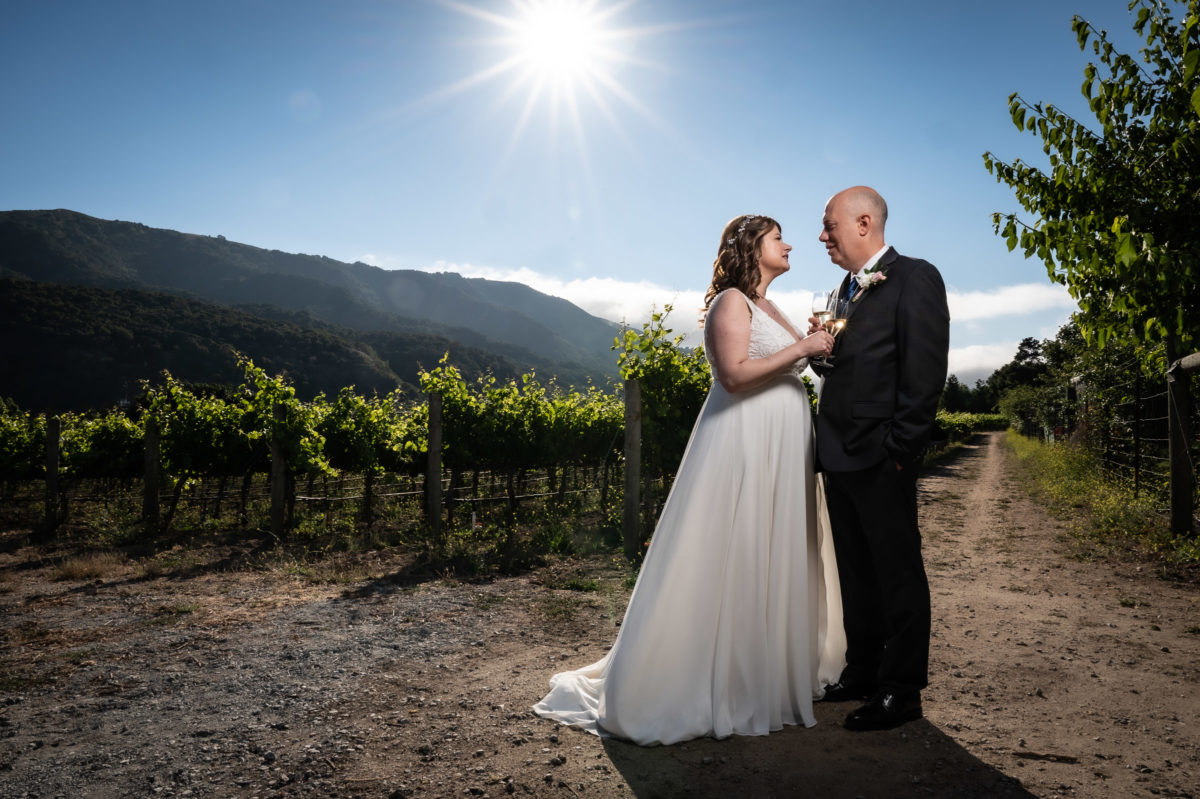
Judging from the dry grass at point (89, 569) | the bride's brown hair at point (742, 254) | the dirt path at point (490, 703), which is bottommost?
the dry grass at point (89, 569)

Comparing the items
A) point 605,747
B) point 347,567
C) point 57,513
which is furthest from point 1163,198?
point 57,513

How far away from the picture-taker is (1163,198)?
12.3 ft

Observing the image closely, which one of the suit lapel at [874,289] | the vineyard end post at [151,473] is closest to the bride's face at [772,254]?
the suit lapel at [874,289]

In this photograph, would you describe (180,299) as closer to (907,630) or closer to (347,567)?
(347,567)

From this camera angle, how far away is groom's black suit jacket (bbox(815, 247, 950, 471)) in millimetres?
2492

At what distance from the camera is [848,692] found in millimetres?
2936

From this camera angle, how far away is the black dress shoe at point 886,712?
102 inches

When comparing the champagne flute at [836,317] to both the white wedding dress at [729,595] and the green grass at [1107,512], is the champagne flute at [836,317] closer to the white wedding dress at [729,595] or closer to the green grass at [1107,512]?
the white wedding dress at [729,595]

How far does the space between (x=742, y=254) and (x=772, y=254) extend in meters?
0.13

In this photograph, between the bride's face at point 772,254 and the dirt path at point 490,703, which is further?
the bride's face at point 772,254

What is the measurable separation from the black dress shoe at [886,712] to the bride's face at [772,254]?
178 centimetres

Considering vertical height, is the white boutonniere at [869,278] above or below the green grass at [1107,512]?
above

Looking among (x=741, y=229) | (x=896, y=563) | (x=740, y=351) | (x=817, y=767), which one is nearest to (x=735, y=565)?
(x=896, y=563)

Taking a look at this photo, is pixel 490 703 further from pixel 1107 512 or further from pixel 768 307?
pixel 1107 512
